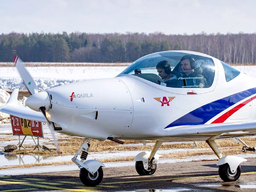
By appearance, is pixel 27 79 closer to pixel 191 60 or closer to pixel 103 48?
pixel 191 60

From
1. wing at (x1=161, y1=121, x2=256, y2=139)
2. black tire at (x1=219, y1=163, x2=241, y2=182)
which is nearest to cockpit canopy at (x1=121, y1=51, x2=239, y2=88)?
wing at (x1=161, y1=121, x2=256, y2=139)

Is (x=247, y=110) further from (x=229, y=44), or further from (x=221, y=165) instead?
(x=229, y=44)

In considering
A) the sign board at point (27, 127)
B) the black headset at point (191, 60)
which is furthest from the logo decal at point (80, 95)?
the sign board at point (27, 127)

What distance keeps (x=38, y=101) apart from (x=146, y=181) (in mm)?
3044

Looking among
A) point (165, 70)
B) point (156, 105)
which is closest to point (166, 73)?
point (165, 70)

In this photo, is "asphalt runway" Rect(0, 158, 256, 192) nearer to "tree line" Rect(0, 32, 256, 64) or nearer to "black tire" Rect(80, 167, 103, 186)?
"black tire" Rect(80, 167, 103, 186)

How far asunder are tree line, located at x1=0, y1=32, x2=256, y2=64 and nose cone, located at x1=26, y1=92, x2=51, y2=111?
106390 mm

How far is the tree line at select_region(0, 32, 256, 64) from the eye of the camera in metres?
118

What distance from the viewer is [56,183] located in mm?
11273

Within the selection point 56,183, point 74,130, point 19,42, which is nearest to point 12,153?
point 56,183

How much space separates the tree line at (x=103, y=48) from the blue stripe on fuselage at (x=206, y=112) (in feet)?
346

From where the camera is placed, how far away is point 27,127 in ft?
60.1

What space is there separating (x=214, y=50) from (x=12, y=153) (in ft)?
362

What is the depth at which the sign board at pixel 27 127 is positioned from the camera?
58.6ft
